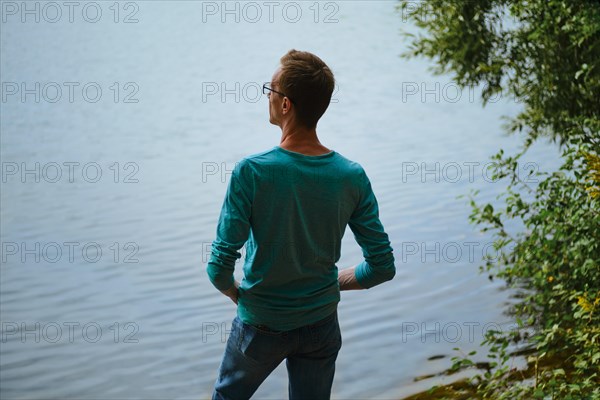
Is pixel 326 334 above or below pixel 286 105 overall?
below

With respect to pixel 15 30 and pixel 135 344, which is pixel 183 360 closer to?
pixel 135 344

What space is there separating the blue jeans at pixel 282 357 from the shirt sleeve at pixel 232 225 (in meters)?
0.23

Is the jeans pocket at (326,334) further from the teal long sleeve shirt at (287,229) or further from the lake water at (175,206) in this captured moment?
the lake water at (175,206)

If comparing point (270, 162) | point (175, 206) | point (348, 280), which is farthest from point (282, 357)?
point (175, 206)

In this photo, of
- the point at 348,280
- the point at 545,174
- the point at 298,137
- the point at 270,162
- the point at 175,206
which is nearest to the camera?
the point at 270,162

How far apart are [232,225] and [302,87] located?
1.54ft

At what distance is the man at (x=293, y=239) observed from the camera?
260 centimetres

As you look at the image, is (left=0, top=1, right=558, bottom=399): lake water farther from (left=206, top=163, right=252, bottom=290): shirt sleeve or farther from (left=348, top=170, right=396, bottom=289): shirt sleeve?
(left=206, top=163, right=252, bottom=290): shirt sleeve

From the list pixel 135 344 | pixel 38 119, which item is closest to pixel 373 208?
pixel 135 344

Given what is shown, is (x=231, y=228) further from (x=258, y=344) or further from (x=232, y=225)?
(x=258, y=344)

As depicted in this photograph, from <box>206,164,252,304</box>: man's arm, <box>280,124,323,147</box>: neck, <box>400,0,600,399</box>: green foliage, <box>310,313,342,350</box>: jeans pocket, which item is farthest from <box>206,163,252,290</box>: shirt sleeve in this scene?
<box>400,0,600,399</box>: green foliage

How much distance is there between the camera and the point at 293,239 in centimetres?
265

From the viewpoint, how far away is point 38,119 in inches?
814

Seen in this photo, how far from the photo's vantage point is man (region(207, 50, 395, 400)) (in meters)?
2.60
